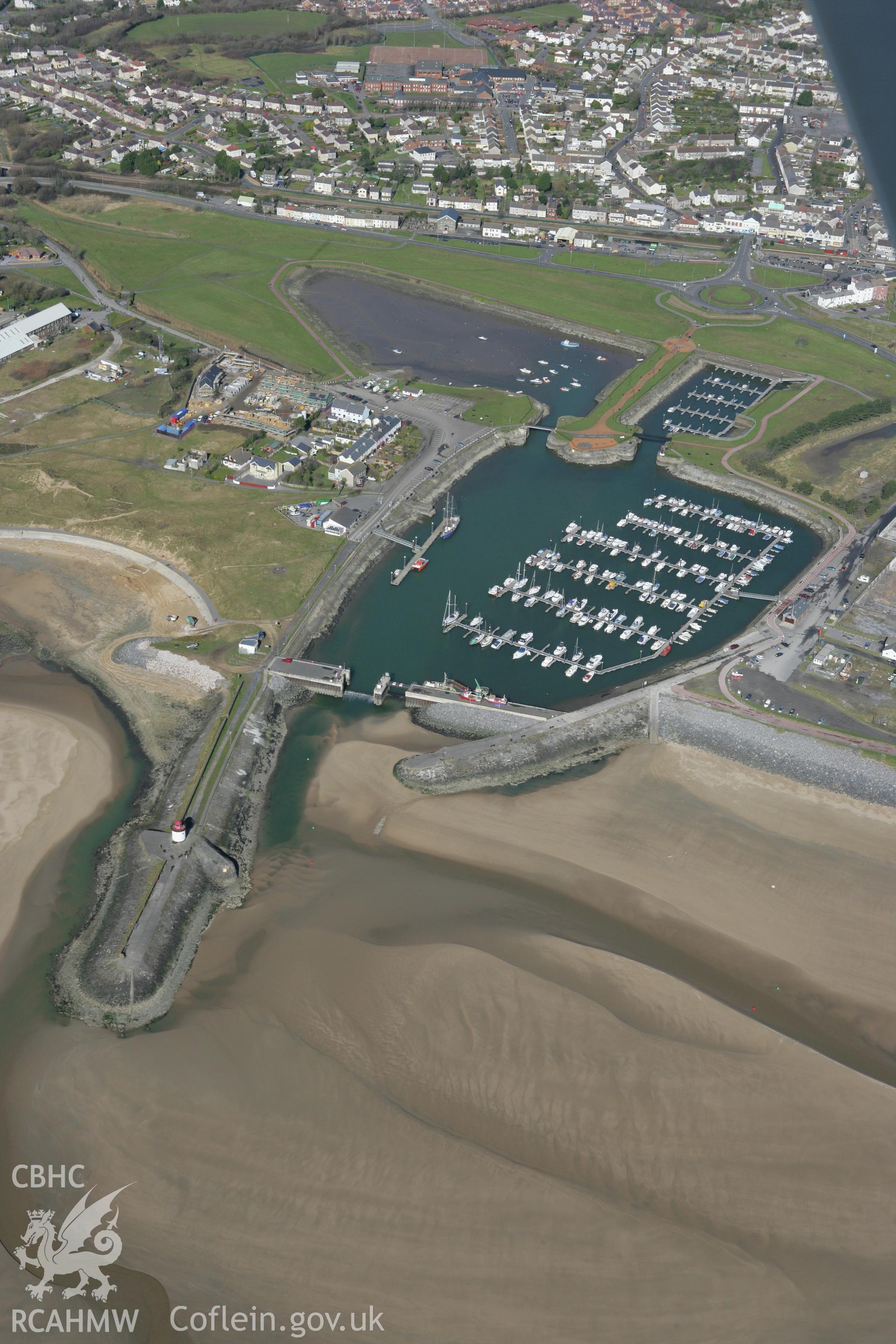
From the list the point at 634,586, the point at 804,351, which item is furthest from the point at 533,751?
the point at 804,351

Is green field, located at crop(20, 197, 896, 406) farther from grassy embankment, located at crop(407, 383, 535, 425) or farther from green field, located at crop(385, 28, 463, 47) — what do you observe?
green field, located at crop(385, 28, 463, 47)

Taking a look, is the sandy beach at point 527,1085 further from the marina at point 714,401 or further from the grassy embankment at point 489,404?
the marina at point 714,401

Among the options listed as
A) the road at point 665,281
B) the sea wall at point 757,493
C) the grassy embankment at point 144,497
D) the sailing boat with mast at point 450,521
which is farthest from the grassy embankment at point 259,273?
the sailing boat with mast at point 450,521

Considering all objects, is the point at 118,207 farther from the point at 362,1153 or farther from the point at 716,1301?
the point at 716,1301

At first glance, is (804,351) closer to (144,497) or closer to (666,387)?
(666,387)

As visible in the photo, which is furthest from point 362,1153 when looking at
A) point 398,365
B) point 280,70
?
point 280,70

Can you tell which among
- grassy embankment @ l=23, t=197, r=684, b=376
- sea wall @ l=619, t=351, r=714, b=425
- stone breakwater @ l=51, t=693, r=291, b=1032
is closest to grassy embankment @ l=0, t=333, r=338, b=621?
stone breakwater @ l=51, t=693, r=291, b=1032
